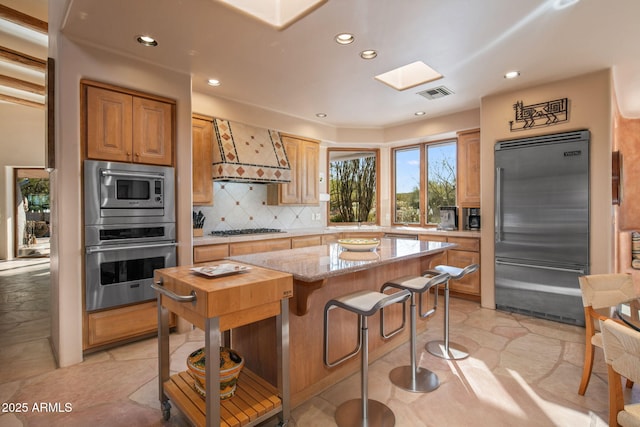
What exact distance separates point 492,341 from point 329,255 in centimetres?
193

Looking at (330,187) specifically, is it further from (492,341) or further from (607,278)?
(607,278)

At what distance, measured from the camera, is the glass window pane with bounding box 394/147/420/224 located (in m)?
5.60

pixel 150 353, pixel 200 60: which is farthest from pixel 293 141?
pixel 150 353

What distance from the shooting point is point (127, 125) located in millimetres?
2922

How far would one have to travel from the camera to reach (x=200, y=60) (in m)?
2.99

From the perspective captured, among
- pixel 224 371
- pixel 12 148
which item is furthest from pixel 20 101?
pixel 224 371

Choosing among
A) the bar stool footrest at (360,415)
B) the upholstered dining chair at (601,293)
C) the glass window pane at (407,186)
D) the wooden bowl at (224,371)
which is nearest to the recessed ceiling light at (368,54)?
the upholstered dining chair at (601,293)

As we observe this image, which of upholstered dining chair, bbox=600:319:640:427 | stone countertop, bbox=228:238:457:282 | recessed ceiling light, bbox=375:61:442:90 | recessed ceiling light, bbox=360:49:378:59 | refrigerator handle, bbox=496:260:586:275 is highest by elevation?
recessed ceiling light, bbox=375:61:442:90

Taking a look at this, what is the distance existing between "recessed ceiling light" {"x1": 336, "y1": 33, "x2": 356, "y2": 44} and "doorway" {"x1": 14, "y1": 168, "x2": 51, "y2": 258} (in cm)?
897

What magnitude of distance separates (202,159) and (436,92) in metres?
2.91

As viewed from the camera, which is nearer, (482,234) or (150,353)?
(150,353)

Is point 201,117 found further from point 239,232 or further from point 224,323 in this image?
point 224,323

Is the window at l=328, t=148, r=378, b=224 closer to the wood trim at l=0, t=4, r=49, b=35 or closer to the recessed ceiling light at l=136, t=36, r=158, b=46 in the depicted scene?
the recessed ceiling light at l=136, t=36, r=158, b=46

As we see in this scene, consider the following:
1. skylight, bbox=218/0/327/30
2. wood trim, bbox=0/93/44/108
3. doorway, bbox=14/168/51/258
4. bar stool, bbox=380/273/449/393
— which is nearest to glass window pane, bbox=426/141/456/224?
bar stool, bbox=380/273/449/393
